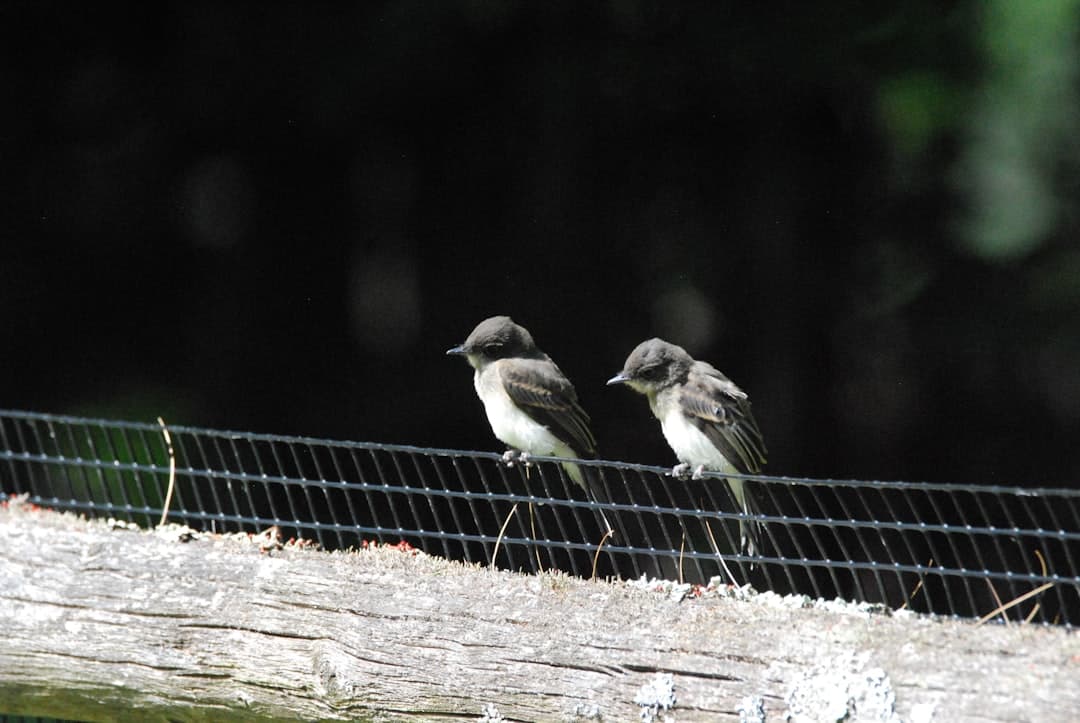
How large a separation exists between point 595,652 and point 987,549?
430 centimetres

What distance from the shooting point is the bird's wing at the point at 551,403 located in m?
4.91

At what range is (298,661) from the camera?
2932 mm

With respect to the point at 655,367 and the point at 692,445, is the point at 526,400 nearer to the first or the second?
the point at 655,367

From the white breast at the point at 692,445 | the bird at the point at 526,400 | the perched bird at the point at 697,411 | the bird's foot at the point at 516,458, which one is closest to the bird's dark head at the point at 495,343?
the bird at the point at 526,400

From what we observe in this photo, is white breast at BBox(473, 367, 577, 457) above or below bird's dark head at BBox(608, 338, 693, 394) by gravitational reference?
below

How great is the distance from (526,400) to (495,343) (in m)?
0.30

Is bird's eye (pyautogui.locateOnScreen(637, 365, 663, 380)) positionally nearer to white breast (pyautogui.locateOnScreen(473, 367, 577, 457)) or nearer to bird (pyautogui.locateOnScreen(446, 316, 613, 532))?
bird (pyautogui.locateOnScreen(446, 316, 613, 532))

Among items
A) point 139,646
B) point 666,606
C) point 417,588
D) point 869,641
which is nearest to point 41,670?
point 139,646

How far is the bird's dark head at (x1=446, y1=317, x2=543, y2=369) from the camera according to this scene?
5113 millimetres

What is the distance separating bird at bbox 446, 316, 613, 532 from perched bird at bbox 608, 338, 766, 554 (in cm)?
26

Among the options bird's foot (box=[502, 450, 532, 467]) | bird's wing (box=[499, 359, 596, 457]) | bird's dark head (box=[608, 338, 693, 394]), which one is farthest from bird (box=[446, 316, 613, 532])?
bird's foot (box=[502, 450, 532, 467])

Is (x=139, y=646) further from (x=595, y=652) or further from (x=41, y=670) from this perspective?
(x=595, y=652)

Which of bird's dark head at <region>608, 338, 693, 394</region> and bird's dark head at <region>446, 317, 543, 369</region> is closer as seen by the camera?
bird's dark head at <region>608, 338, 693, 394</region>

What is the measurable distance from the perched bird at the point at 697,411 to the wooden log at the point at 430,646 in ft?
5.88
